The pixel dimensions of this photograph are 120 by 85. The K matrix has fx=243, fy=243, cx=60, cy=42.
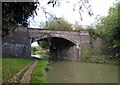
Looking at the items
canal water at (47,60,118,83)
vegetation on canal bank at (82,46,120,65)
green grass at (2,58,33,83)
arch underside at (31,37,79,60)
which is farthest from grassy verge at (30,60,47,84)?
arch underside at (31,37,79,60)

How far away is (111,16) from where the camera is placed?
77.6ft

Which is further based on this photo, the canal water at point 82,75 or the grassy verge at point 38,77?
the canal water at point 82,75

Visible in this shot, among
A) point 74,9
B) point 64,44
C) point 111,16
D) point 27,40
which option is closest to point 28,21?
point 74,9

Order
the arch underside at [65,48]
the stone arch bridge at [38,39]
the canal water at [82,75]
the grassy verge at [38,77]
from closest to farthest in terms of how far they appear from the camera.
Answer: the grassy verge at [38,77] → the canal water at [82,75] → the stone arch bridge at [38,39] → the arch underside at [65,48]

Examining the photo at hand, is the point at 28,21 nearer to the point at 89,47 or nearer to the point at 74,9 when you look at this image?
the point at 74,9

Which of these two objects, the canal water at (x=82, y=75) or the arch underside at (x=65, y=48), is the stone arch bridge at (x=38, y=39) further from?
the canal water at (x=82, y=75)

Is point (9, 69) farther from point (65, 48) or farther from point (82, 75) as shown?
point (65, 48)

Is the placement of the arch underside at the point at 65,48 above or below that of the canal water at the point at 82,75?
above

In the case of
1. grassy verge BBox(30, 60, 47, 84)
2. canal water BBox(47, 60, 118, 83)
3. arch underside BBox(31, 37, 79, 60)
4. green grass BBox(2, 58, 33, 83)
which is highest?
arch underside BBox(31, 37, 79, 60)

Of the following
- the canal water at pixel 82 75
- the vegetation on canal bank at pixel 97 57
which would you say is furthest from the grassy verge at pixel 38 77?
the vegetation on canal bank at pixel 97 57

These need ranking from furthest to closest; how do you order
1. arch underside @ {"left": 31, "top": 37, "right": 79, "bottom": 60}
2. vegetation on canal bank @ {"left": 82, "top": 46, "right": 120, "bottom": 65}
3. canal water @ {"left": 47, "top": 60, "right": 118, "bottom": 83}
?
arch underside @ {"left": 31, "top": 37, "right": 79, "bottom": 60}
vegetation on canal bank @ {"left": 82, "top": 46, "right": 120, "bottom": 65}
canal water @ {"left": 47, "top": 60, "right": 118, "bottom": 83}

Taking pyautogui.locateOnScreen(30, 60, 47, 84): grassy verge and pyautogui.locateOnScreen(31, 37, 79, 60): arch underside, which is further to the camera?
pyautogui.locateOnScreen(31, 37, 79, 60): arch underside

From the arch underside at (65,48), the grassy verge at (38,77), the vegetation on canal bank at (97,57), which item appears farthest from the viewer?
the arch underside at (65,48)

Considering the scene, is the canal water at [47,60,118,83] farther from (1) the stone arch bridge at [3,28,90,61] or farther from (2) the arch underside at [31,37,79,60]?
(2) the arch underside at [31,37,79,60]
